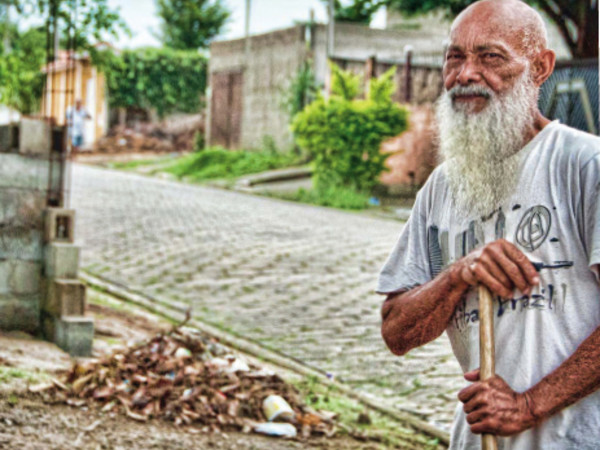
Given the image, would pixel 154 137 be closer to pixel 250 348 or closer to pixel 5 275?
pixel 250 348

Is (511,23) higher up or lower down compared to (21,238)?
higher up

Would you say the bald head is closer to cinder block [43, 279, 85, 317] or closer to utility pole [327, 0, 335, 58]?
cinder block [43, 279, 85, 317]

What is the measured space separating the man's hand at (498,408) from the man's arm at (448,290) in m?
0.22

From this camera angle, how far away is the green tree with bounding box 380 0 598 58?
59.5 feet

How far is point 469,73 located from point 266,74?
2423 centimetres

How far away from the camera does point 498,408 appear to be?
228 cm

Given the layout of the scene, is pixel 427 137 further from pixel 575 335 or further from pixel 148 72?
pixel 148 72

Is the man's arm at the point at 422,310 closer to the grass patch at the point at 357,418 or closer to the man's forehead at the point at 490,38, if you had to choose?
the man's forehead at the point at 490,38

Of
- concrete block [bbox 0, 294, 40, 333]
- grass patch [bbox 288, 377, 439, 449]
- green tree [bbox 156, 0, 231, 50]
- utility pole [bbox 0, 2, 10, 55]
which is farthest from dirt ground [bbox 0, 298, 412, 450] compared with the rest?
green tree [bbox 156, 0, 231, 50]

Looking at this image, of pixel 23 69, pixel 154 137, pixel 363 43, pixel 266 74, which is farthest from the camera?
pixel 154 137

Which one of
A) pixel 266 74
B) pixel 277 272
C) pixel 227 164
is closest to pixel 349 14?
pixel 266 74

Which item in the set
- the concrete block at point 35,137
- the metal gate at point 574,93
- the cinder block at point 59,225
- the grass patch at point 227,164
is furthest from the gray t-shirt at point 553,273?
the grass patch at point 227,164

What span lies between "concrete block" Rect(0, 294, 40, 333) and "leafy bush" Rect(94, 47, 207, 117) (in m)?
27.5

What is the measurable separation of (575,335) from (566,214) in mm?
286
